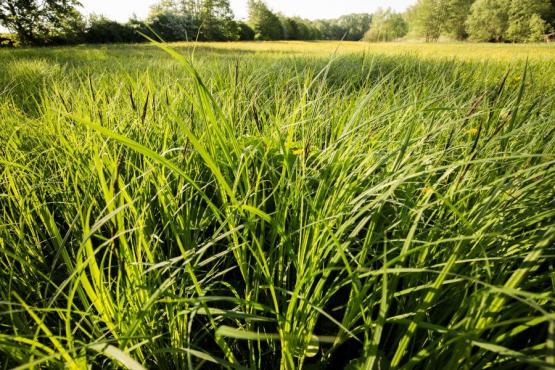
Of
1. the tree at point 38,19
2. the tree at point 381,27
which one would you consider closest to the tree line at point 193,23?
the tree at point 38,19

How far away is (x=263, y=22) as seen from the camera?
34188mm

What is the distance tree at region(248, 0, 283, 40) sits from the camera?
3388 centimetres

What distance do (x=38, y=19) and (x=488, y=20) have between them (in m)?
33.4

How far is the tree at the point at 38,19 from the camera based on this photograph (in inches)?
697

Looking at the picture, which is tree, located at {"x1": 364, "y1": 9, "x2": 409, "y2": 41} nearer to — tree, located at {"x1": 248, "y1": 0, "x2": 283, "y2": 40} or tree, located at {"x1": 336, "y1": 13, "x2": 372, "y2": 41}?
tree, located at {"x1": 336, "y1": 13, "x2": 372, "y2": 41}

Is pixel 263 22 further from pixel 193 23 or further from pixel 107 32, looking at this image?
pixel 107 32

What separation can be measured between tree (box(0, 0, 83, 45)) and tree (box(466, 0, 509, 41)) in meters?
30.6

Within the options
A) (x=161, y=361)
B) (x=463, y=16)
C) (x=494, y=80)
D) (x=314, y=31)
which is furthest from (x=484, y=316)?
(x=314, y=31)

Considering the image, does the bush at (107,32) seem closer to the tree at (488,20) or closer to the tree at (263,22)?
the tree at (263,22)

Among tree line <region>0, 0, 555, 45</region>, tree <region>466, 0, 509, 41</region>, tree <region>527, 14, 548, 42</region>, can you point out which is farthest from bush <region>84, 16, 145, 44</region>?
tree <region>466, 0, 509, 41</region>

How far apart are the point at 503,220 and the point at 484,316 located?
0.22m

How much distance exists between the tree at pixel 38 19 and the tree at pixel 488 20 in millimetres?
30618

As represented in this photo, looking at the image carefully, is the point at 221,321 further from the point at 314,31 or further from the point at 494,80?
the point at 314,31

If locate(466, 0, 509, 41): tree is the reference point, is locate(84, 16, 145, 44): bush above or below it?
below
